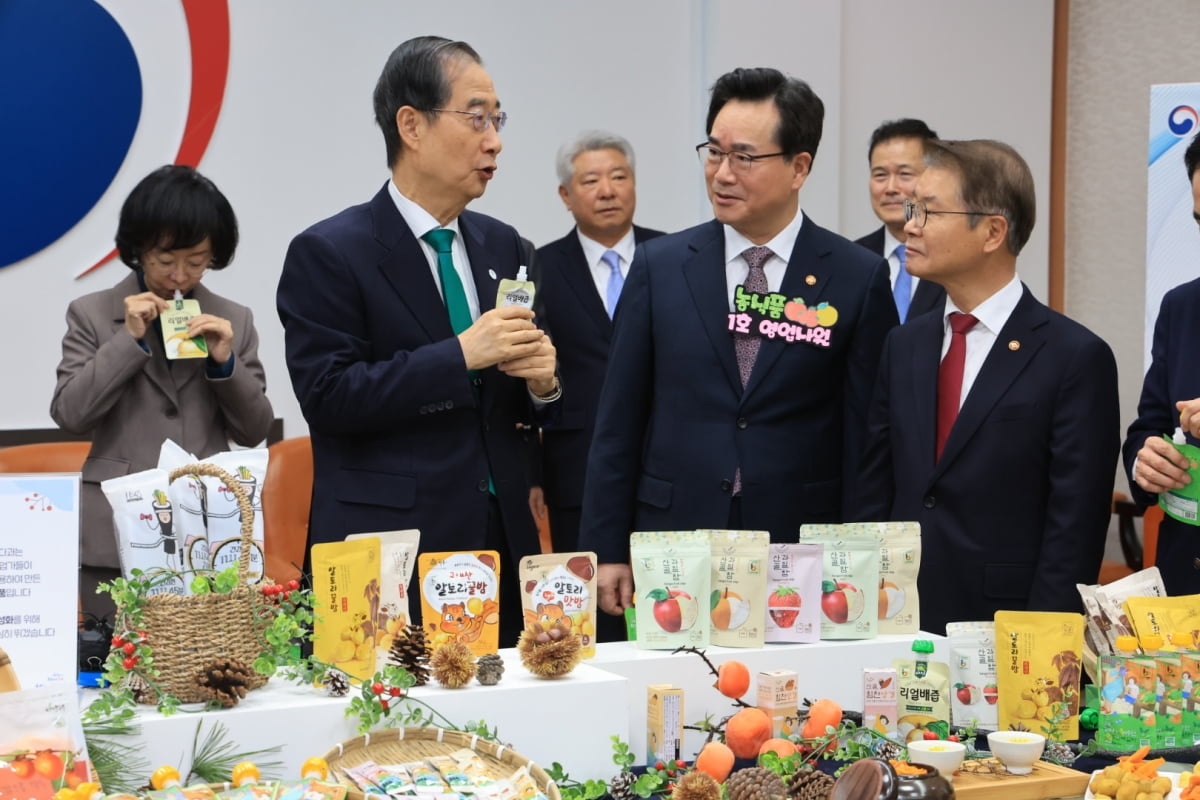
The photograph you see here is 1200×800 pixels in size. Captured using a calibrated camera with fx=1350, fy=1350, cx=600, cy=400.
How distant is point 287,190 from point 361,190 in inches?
11.3

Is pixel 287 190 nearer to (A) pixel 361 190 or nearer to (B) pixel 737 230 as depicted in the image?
(A) pixel 361 190

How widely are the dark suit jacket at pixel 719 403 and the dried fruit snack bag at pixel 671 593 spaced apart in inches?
26.7

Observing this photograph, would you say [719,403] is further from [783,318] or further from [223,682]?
[223,682]

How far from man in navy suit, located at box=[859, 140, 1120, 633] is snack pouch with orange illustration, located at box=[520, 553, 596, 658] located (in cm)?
86

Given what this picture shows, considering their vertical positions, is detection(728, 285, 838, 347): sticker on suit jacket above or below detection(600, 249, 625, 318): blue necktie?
below

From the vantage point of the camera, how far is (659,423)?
3049 mm

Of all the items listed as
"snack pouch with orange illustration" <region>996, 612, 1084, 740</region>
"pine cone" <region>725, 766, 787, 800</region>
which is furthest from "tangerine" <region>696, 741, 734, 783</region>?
"snack pouch with orange illustration" <region>996, 612, 1084, 740</region>

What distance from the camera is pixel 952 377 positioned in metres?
2.81

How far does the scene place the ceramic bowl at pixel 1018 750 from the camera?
1.98m

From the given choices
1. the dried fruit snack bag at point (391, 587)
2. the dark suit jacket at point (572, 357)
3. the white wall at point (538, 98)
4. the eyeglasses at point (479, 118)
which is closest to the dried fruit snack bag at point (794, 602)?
the dried fruit snack bag at point (391, 587)

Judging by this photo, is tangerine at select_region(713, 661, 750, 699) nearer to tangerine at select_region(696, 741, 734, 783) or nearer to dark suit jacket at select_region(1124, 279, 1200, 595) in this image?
tangerine at select_region(696, 741, 734, 783)

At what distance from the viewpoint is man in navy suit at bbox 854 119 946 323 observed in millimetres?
4309

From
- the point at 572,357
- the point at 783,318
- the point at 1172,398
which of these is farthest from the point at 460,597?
the point at 572,357

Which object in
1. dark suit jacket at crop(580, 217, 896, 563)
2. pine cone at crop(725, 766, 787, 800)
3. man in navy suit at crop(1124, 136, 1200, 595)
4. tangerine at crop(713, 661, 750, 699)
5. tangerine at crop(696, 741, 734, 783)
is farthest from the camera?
dark suit jacket at crop(580, 217, 896, 563)
